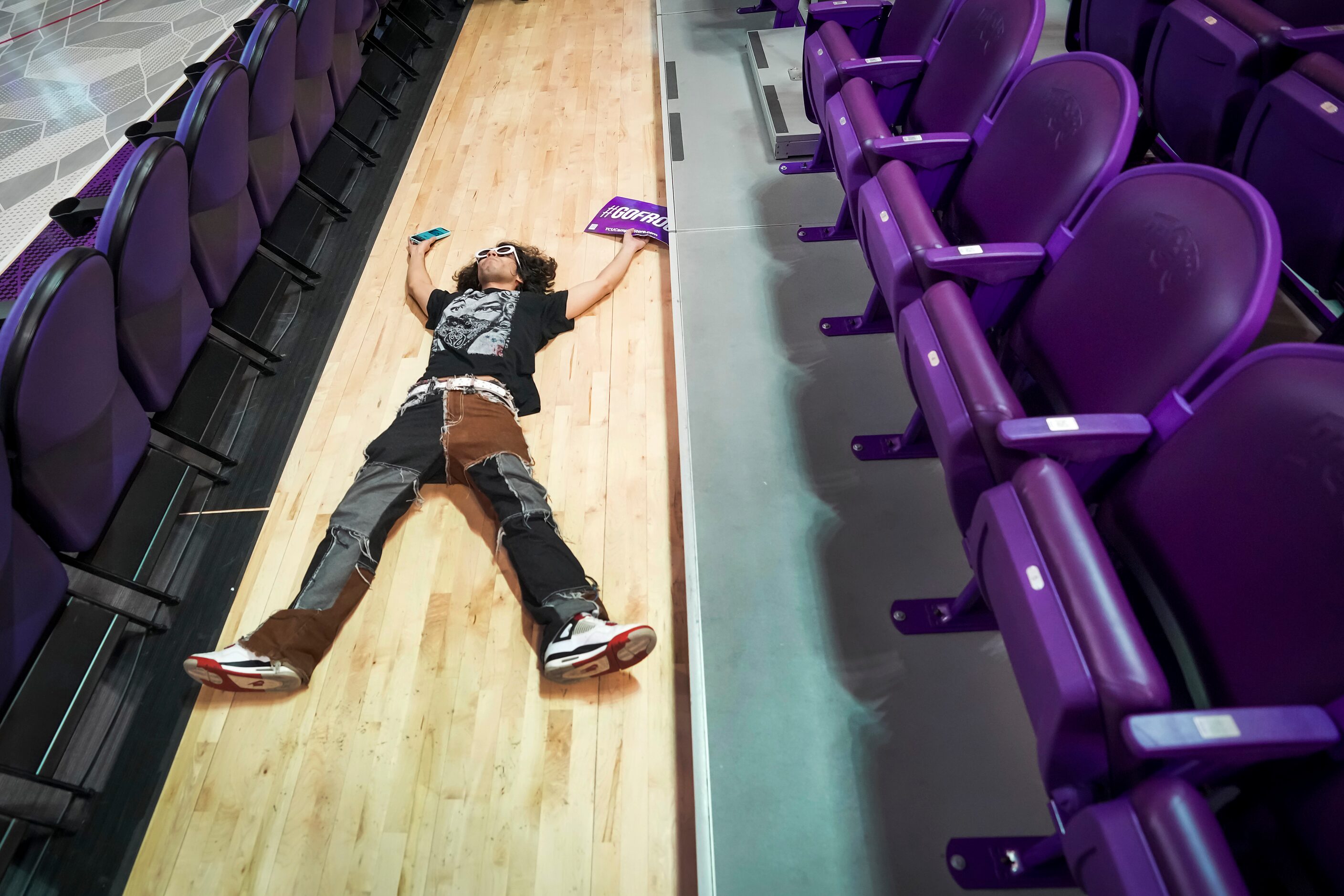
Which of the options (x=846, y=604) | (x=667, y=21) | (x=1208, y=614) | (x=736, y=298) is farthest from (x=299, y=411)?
(x=667, y=21)

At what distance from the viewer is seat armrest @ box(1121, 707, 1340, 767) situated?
0.43 meters

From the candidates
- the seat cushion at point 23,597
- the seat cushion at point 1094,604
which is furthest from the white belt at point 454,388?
the seat cushion at point 1094,604

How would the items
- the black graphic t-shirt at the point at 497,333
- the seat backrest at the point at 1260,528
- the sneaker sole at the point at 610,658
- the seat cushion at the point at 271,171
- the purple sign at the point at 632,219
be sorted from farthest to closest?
the purple sign at the point at 632,219 < the seat cushion at the point at 271,171 < the black graphic t-shirt at the point at 497,333 < the sneaker sole at the point at 610,658 < the seat backrest at the point at 1260,528

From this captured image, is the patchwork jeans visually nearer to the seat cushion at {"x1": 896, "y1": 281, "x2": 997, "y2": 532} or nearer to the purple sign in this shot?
the seat cushion at {"x1": 896, "y1": 281, "x2": 997, "y2": 532}

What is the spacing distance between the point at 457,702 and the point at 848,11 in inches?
57.7

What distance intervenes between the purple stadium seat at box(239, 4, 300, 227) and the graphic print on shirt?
0.42 metres

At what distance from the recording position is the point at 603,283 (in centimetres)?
144

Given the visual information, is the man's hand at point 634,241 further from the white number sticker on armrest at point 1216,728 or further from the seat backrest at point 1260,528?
the white number sticker on armrest at point 1216,728

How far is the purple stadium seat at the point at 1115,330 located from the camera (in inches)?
24.1

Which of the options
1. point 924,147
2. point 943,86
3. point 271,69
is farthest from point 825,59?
point 271,69

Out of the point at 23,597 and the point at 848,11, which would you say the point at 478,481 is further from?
the point at 848,11

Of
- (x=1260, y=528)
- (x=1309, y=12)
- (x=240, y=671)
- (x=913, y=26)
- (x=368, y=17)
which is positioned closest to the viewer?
(x=1260, y=528)

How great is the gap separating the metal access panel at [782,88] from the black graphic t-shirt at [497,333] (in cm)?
67

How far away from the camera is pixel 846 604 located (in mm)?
906
